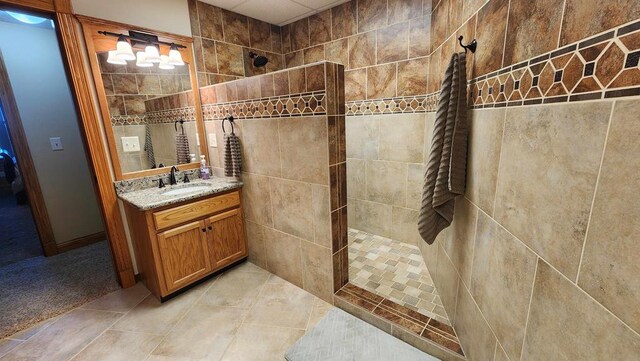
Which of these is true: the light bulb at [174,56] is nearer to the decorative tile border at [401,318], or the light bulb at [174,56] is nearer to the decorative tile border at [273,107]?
the decorative tile border at [273,107]

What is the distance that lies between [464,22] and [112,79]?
261cm

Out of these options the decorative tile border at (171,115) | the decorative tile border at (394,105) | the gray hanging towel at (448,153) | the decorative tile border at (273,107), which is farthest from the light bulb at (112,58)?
the gray hanging towel at (448,153)

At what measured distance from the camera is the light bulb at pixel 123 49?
201 cm

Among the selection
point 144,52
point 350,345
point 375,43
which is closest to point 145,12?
point 144,52

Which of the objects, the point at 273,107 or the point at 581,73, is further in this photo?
the point at 273,107

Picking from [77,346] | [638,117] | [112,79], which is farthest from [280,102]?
[77,346]

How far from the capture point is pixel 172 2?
91.8 inches

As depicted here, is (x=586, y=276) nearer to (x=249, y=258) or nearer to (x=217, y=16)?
(x=249, y=258)

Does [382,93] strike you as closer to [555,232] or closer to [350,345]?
[555,232]

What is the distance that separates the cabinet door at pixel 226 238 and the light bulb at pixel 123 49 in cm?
147

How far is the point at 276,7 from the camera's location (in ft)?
8.86

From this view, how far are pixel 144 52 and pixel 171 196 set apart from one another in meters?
1.27

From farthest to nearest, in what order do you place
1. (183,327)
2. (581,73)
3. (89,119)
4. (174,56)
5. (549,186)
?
(174,56) → (89,119) → (183,327) → (549,186) → (581,73)

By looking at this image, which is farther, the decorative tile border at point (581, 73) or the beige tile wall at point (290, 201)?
the beige tile wall at point (290, 201)
